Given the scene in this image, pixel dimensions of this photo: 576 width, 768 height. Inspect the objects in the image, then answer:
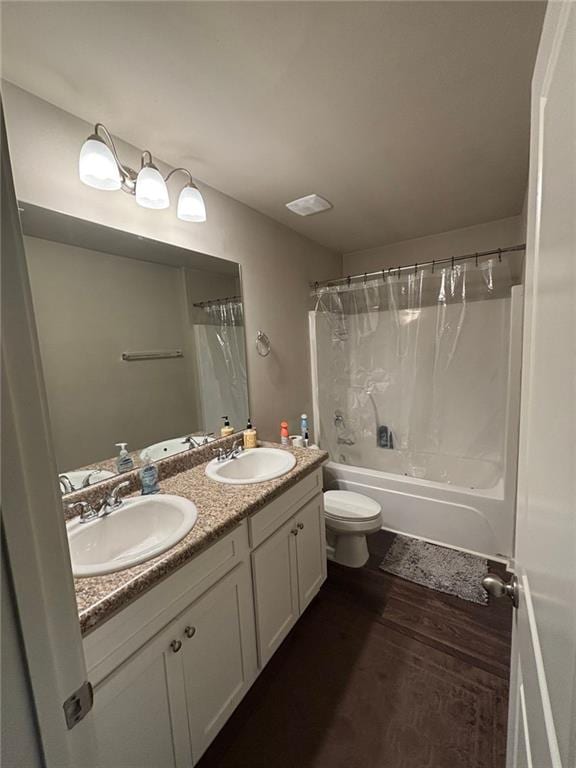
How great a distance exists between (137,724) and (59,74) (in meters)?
1.99

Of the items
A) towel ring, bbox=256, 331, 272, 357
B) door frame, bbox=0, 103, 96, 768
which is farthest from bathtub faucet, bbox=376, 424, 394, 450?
door frame, bbox=0, 103, 96, 768

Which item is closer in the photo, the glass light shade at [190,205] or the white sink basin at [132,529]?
the white sink basin at [132,529]

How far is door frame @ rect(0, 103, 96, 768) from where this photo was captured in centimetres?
36

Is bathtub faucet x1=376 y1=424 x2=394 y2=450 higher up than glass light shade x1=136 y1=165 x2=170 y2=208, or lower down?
lower down

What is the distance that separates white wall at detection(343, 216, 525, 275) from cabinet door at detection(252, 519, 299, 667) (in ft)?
8.02

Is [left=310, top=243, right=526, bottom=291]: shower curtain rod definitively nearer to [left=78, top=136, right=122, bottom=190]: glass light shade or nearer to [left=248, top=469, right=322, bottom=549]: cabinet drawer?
[left=248, top=469, right=322, bottom=549]: cabinet drawer

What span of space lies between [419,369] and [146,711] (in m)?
2.53

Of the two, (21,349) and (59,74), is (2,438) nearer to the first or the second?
(21,349)

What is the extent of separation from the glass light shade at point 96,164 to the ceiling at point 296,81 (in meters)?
0.18

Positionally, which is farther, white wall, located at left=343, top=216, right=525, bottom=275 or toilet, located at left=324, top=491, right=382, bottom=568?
white wall, located at left=343, top=216, right=525, bottom=275

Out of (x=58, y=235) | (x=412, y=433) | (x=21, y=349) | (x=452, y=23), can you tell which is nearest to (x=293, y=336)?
(x=412, y=433)

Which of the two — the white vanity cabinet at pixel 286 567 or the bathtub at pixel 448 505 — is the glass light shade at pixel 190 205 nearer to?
the white vanity cabinet at pixel 286 567

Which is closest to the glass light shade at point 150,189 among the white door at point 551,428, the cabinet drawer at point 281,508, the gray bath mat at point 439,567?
the white door at point 551,428

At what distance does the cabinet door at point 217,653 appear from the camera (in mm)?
996
